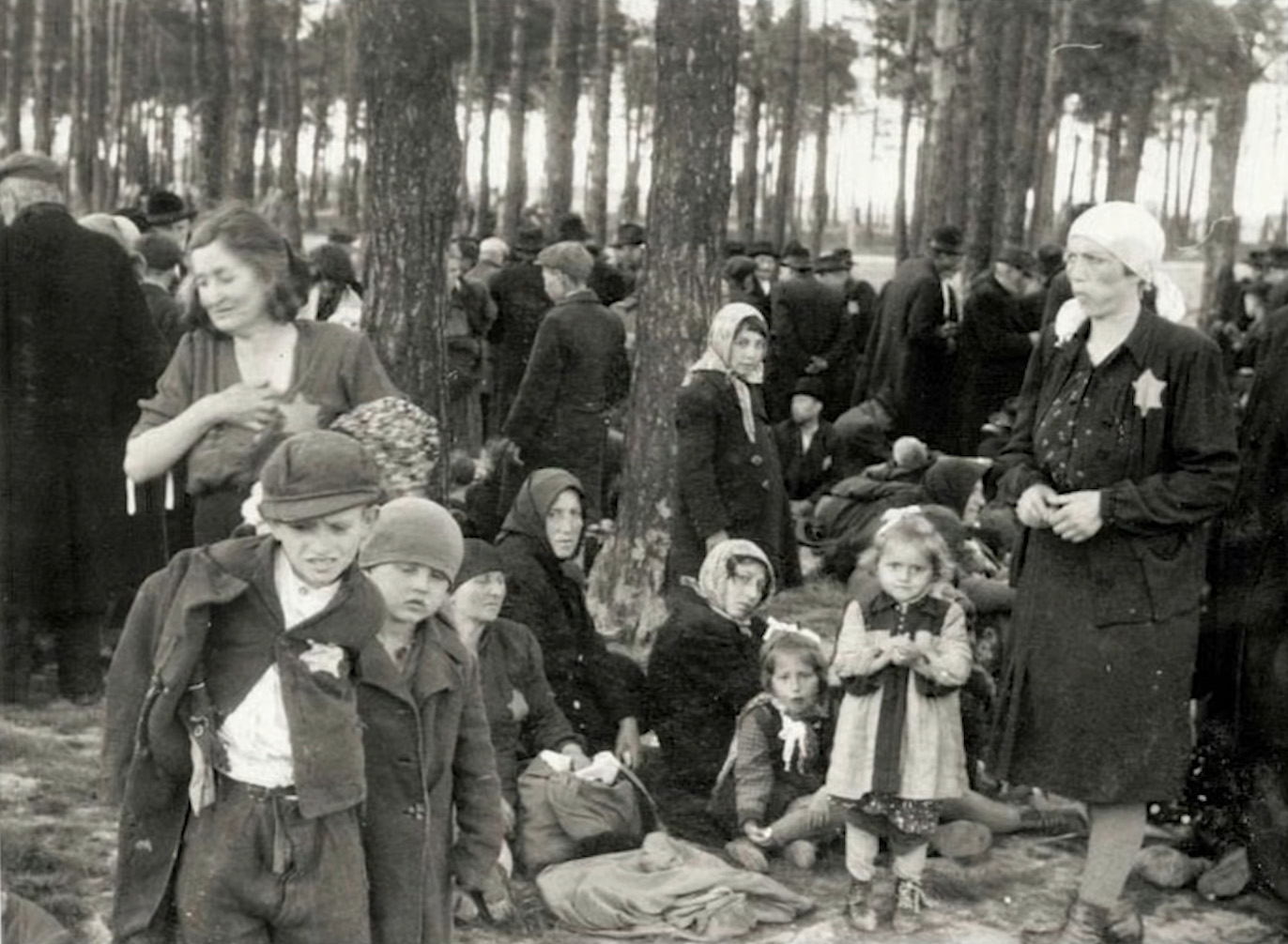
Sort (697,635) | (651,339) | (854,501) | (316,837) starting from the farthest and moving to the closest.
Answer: (854,501), (651,339), (697,635), (316,837)

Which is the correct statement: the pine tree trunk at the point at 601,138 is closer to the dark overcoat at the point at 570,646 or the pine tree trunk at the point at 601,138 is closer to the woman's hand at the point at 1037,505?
the dark overcoat at the point at 570,646

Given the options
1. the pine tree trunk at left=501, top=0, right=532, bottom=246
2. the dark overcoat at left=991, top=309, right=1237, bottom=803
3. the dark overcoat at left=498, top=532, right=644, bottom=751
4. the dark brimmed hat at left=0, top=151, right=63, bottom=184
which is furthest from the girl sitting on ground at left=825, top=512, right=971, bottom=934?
the pine tree trunk at left=501, top=0, right=532, bottom=246

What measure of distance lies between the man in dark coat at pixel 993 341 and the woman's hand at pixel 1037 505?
5.50m

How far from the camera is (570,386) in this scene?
24.8 ft

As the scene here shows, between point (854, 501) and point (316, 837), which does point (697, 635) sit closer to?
point (316, 837)

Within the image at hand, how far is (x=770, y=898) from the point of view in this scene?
14.3ft

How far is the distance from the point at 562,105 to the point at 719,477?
1127 centimetres

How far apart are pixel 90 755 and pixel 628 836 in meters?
1.99

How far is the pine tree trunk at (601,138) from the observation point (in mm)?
18391

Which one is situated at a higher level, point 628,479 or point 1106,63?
point 1106,63

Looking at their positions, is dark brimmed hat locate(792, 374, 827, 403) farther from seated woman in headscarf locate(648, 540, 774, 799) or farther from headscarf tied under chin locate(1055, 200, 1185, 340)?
headscarf tied under chin locate(1055, 200, 1185, 340)

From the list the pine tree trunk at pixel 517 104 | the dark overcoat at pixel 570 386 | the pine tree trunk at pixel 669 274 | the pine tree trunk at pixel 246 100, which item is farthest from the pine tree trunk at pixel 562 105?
the pine tree trunk at pixel 669 274

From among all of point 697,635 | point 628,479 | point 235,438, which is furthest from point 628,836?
point 628,479

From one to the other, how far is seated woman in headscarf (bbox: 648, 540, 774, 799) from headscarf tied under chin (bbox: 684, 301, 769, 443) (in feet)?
2.08
